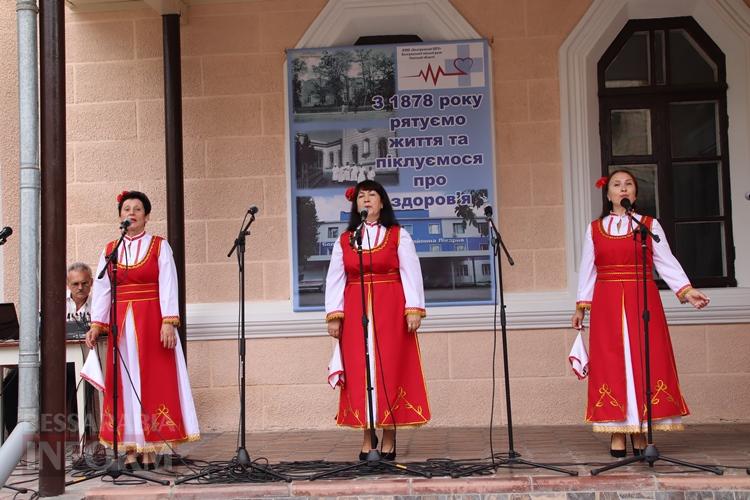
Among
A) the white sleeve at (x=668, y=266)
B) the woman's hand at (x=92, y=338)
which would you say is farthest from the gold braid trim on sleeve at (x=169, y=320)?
the white sleeve at (x=668, y=266)

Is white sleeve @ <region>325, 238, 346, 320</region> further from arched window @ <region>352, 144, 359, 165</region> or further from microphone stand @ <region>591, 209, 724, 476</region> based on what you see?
arched window @ <region>352, 144, 359, 165</region>

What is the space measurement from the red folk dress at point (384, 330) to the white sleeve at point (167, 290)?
0.98 meters

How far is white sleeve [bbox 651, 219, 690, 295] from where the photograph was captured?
6266mm

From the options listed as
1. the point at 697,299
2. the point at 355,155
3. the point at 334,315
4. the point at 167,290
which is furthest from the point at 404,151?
the point at 697,299

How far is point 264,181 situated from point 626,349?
11.7 feet

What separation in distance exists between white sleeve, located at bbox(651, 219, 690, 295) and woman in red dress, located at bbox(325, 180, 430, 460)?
149cm

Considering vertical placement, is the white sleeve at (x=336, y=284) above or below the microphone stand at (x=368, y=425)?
above

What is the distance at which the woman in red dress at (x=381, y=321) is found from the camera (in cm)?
641

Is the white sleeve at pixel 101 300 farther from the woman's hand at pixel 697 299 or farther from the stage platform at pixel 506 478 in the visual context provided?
the woman's hand at pixel 697 299

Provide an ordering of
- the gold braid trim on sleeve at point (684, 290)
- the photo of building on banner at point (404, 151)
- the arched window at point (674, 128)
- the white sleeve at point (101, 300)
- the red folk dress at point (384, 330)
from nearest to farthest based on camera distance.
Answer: the gold braid trim on sleeve at point (684, 290), the red folk dress at point (384, 330), the white sleeve at point (101, 300), the photo of building on banner at point (404, 151), the arched window at point (674, 128)

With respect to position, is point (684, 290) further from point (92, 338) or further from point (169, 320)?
point (92, 338)

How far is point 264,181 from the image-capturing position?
856 cm

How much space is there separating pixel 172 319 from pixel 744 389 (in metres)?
4.54

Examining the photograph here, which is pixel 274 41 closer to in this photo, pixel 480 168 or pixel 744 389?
pixel 480 168
